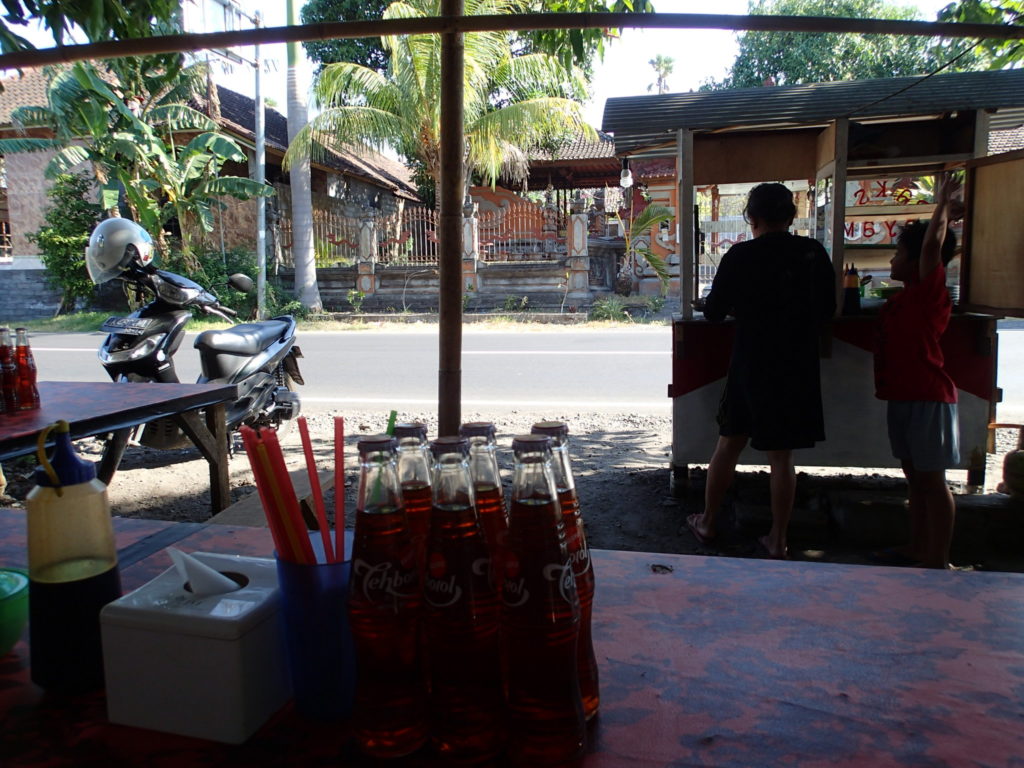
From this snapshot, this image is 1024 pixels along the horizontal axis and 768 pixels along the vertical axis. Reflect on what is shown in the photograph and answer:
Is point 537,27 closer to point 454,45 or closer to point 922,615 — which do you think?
point 454,45

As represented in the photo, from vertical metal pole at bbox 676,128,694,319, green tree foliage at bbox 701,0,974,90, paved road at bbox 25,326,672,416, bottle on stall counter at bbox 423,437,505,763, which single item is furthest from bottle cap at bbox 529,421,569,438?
green tree foliage at bbox 701,0,974,90

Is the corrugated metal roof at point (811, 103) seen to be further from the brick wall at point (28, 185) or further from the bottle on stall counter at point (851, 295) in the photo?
the brick wall at point (28, 185)

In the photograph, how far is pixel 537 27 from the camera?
1.19 meters

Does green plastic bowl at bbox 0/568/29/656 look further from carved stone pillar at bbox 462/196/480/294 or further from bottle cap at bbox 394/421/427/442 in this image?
carved stone pillar at bbox 462/196/480/294

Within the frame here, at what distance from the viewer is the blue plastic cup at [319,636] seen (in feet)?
2.50

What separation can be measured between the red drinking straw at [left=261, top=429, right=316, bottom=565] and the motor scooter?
12.5 feet

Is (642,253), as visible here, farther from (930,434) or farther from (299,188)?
(930,434)

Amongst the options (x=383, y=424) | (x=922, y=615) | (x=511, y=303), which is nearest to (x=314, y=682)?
(x=922, y=615)

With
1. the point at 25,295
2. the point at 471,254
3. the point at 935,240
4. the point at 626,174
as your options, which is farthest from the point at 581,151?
the point at 935,240

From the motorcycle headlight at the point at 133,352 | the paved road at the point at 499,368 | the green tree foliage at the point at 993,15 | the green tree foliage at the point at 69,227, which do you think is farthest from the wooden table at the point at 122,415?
the green tree foliage at the point at 69,227

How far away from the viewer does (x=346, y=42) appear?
54.4 feet

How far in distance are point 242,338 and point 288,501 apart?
4148 millimetres

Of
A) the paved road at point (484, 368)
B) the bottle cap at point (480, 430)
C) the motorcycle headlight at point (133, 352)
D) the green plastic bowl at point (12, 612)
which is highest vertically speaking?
the bottle cap at point (480, 430)

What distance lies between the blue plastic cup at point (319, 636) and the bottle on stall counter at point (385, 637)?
40mm
